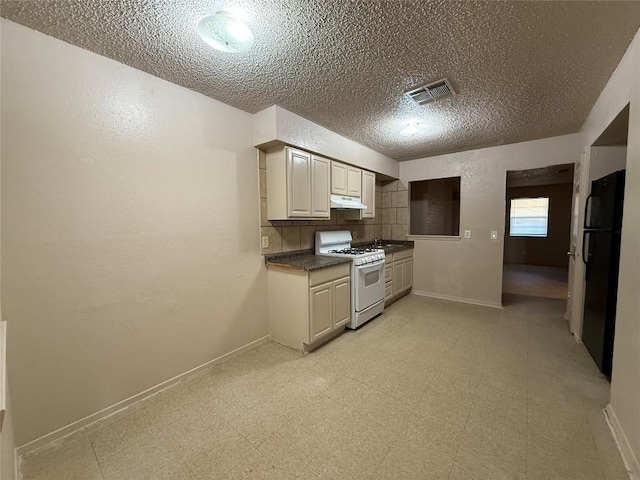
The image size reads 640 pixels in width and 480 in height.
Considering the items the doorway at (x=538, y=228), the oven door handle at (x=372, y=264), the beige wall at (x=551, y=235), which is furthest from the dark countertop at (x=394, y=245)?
the beige wall at (x=551, y=235)

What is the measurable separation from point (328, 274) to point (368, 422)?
1.36m

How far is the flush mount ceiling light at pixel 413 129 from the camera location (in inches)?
115

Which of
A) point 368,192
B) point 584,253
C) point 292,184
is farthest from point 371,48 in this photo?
point 584,253

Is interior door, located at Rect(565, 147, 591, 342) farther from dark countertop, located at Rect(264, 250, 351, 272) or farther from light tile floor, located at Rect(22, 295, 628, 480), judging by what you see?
dark countertop, located at Rect(264, 250, 351, 272)

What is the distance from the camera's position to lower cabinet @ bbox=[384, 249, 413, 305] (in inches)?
151

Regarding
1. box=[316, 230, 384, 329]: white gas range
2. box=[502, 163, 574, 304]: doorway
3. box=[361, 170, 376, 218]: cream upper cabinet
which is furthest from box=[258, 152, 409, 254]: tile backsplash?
box=[502, 163, 574, 304]: doorway

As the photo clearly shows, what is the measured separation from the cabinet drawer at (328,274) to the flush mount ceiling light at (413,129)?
174cm

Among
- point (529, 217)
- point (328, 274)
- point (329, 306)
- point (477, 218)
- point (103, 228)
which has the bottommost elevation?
point (329, 306)

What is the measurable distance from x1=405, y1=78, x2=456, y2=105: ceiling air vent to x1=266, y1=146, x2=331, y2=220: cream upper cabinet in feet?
3.91

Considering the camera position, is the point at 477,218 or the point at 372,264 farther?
the point at 477,218

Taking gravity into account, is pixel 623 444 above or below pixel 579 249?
below

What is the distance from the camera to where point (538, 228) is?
24.0 ft

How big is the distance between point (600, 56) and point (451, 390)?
2.56 meters

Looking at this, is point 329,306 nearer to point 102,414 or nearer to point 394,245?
point 102,414
